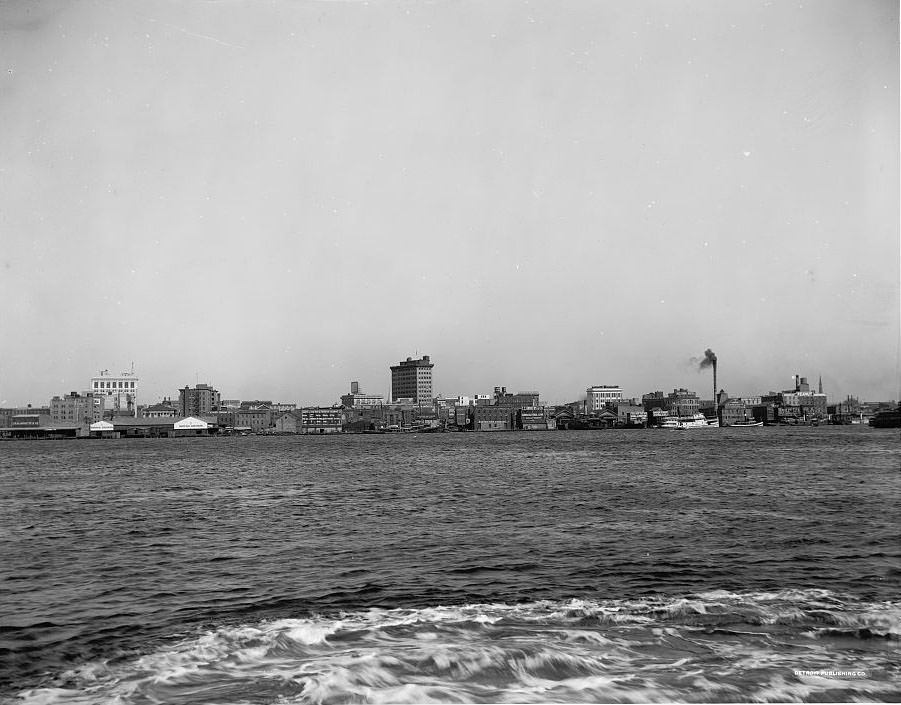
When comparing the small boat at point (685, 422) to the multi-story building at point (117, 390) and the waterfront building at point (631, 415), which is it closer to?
the waterfront building at point (631, 415)

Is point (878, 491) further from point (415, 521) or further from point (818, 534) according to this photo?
point (415, 521)

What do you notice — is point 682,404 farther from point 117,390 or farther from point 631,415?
point 117,390

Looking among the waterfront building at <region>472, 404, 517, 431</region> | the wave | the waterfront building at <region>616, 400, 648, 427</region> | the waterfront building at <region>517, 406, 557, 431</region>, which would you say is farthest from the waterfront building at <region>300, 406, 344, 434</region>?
the wave

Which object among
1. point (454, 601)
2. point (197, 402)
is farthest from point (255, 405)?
point (454, 601)

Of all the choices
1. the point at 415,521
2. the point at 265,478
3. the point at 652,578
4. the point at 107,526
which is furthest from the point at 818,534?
the point at 265,478

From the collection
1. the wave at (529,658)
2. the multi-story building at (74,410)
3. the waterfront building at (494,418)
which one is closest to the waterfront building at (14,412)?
the multi-story building at (74,410)

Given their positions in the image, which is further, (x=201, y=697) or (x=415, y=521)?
(x=415, y=521)

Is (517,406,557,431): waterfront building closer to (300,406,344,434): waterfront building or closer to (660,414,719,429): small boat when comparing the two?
(660,414,719,429): small boat
